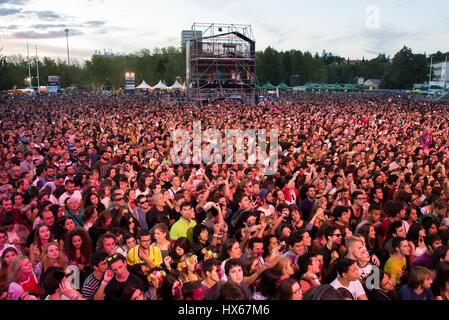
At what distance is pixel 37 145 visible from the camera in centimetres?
1031

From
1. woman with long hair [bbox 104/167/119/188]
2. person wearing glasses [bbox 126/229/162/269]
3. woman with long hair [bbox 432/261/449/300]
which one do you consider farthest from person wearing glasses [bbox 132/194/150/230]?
woman with long hair [bbox 432/261/449/300]

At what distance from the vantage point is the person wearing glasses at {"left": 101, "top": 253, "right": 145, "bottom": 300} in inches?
130

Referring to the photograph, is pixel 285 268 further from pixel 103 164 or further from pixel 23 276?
pixel 103 164

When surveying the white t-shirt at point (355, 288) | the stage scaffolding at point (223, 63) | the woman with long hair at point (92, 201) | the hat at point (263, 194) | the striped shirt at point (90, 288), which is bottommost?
the striped shirt at point (90, 288)

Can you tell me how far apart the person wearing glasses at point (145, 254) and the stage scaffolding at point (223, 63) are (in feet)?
95.7

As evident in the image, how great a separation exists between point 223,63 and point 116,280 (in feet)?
107

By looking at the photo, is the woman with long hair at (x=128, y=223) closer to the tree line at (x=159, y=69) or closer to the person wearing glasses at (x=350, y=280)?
the person wearing glasses at (x=350, y=280)

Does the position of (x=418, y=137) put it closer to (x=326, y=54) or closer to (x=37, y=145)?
(x=37, y=145)

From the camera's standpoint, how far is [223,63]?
3431 cm

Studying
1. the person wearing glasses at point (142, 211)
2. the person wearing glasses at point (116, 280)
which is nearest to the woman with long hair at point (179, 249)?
the person wearing glasses at point (116, 280)

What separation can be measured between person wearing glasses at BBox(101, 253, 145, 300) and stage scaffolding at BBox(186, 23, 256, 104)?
29.8 m

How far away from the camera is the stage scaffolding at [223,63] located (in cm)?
3322

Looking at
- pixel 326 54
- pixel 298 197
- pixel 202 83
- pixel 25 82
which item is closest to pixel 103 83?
pixel 25 82
